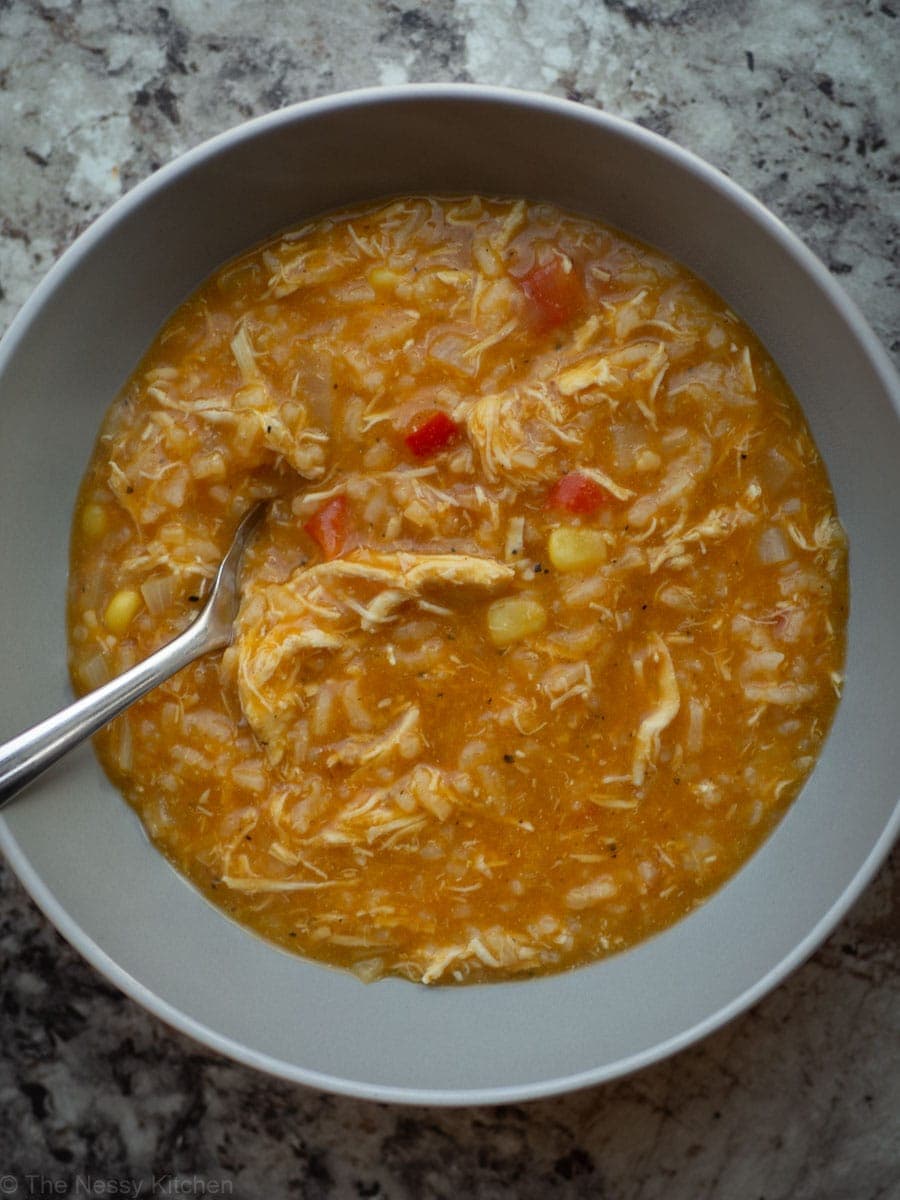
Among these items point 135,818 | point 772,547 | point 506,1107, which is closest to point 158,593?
point 135,818

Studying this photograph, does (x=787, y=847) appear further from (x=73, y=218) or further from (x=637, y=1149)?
(x=73, y=218)

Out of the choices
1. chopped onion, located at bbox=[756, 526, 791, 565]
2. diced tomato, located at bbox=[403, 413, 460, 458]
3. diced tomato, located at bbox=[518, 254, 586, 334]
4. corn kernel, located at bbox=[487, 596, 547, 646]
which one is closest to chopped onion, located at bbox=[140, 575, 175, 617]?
diced tomato, located at bbox=[403, 413, 460, 458]

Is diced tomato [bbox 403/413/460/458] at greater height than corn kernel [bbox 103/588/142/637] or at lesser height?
greater

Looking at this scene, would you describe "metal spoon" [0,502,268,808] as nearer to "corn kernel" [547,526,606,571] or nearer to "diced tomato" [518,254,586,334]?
"corn kernel" [547,526,606,571]

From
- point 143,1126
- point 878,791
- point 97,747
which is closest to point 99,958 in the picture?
point 97,747

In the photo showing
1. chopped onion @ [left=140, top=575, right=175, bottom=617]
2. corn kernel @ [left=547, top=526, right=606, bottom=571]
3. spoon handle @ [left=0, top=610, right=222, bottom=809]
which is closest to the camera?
spoon handle @ [left=0, top=610, right=222, bottom=809]

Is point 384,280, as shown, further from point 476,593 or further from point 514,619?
point 514,619

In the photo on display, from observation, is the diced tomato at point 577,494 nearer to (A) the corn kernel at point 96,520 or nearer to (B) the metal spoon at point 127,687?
(B) the metal spoon at point 127,687
